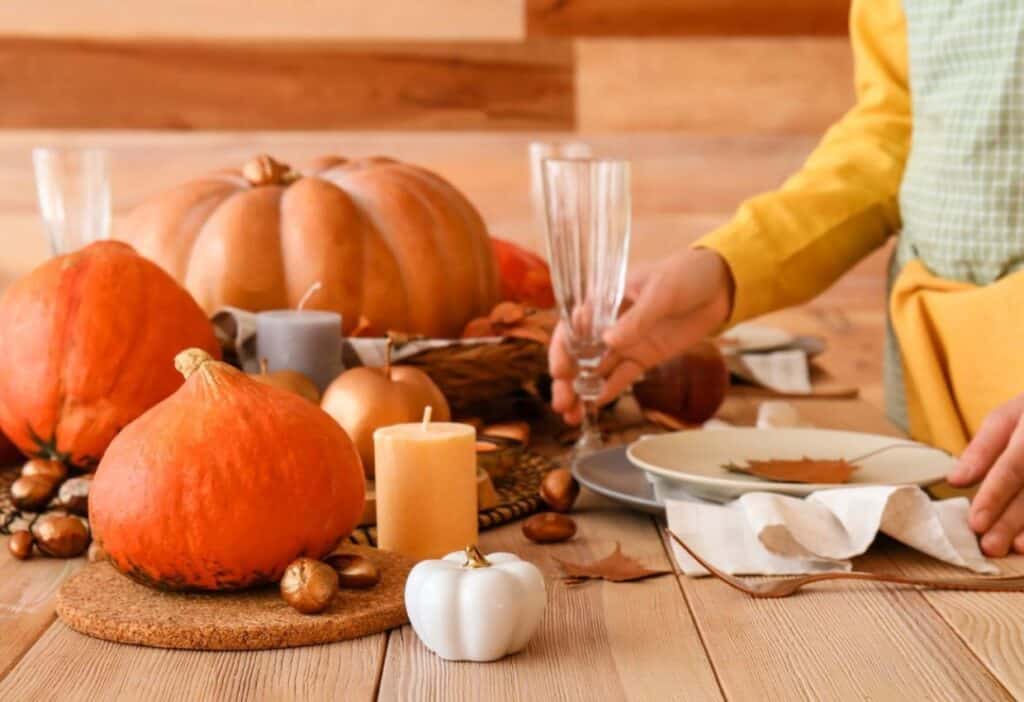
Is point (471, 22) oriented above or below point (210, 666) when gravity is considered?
above

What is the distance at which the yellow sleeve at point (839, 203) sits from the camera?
4.97ft

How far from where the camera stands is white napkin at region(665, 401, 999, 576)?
35.9 inches

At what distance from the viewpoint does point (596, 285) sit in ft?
3.95

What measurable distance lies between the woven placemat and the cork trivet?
0.15 meters

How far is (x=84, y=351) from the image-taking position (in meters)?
1.10

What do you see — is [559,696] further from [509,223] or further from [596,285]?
[509,223]

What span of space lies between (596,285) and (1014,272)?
0.45 m

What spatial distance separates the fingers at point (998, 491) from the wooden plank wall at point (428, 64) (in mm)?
2744

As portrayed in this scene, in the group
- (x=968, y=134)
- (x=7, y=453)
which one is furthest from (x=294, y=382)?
(x=968, y=134)

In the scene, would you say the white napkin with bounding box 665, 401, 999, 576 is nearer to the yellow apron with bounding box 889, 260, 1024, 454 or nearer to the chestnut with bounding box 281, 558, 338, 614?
the chestnut with bounding box 281, 558, 338, 614

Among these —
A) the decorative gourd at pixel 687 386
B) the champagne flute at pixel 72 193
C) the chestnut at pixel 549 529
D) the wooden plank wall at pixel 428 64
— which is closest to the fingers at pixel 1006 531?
the chestnut at pixel 549 529

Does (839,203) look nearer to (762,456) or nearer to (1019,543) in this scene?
(762,456)

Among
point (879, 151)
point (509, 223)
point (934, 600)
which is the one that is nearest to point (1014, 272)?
point (879, 151)

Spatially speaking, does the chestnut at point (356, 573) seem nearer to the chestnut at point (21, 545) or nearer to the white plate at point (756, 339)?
the chestnut at point (21, 545)
